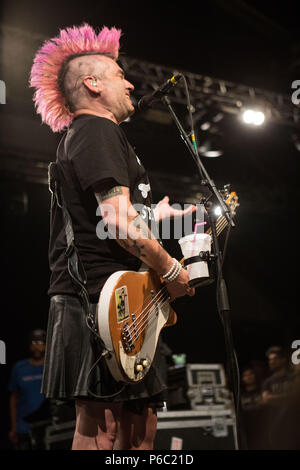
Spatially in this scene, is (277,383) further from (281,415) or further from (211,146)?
(211,146)

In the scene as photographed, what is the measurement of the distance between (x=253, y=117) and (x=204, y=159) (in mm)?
1347

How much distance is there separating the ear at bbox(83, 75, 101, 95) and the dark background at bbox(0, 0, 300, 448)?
136 inches

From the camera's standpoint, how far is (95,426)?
6.40 feet

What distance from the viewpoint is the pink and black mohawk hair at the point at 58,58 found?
250 centimetres

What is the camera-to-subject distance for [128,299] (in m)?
2.05

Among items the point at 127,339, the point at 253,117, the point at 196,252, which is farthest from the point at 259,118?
the point at 127,339

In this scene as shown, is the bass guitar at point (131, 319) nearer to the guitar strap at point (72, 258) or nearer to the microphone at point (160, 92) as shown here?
the guitar strap at point (72, 258)

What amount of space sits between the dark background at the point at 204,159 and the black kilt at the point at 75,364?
433 cm

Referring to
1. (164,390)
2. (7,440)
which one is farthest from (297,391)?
(7,440)

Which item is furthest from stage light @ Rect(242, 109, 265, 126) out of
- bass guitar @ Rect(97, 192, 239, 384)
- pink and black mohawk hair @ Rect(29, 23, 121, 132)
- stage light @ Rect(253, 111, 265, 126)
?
bass guitar @ Rect(97, 192, 239, 384)

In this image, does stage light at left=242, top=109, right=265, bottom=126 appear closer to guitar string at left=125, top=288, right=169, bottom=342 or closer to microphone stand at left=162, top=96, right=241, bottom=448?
microphone stand at left=162, top=96, right=241, bottom=448

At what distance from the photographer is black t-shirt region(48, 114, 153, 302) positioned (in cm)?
203

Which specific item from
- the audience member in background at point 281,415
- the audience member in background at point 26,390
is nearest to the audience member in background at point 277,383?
the audience member in background at point 281,415
